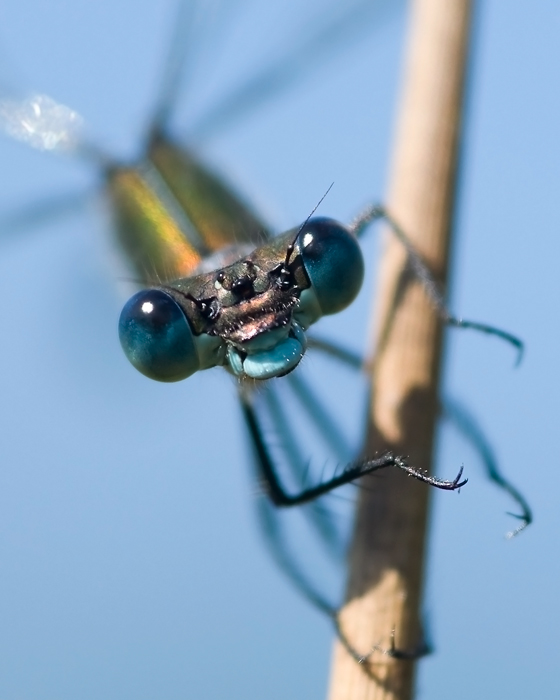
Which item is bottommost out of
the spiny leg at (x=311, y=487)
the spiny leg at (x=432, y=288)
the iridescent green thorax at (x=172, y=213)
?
the spiny leg at (x=311, y=487)

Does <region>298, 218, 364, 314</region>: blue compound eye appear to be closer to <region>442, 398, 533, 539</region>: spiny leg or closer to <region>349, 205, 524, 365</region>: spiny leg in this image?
<region>349, 205, 524, 365</region>: spiny leg

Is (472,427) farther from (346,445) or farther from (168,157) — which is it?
(168,157)

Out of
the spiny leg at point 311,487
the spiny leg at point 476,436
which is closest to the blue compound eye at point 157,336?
the spiny leg at point 311,487

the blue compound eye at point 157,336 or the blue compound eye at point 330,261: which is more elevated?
the blue compound eye at point 330,261

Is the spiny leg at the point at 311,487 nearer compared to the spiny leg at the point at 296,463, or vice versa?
the spiny leg at the point at 311,487

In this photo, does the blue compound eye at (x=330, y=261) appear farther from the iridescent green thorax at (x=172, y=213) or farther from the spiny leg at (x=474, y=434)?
the iridescent green thorax at (x=172, y=213)

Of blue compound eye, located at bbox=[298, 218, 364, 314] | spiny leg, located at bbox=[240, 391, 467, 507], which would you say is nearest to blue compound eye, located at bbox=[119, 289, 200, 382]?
blue compound eye, located at bbox=[298, 218, 364, 314]

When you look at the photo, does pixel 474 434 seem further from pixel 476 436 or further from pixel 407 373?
pixel 407 373
